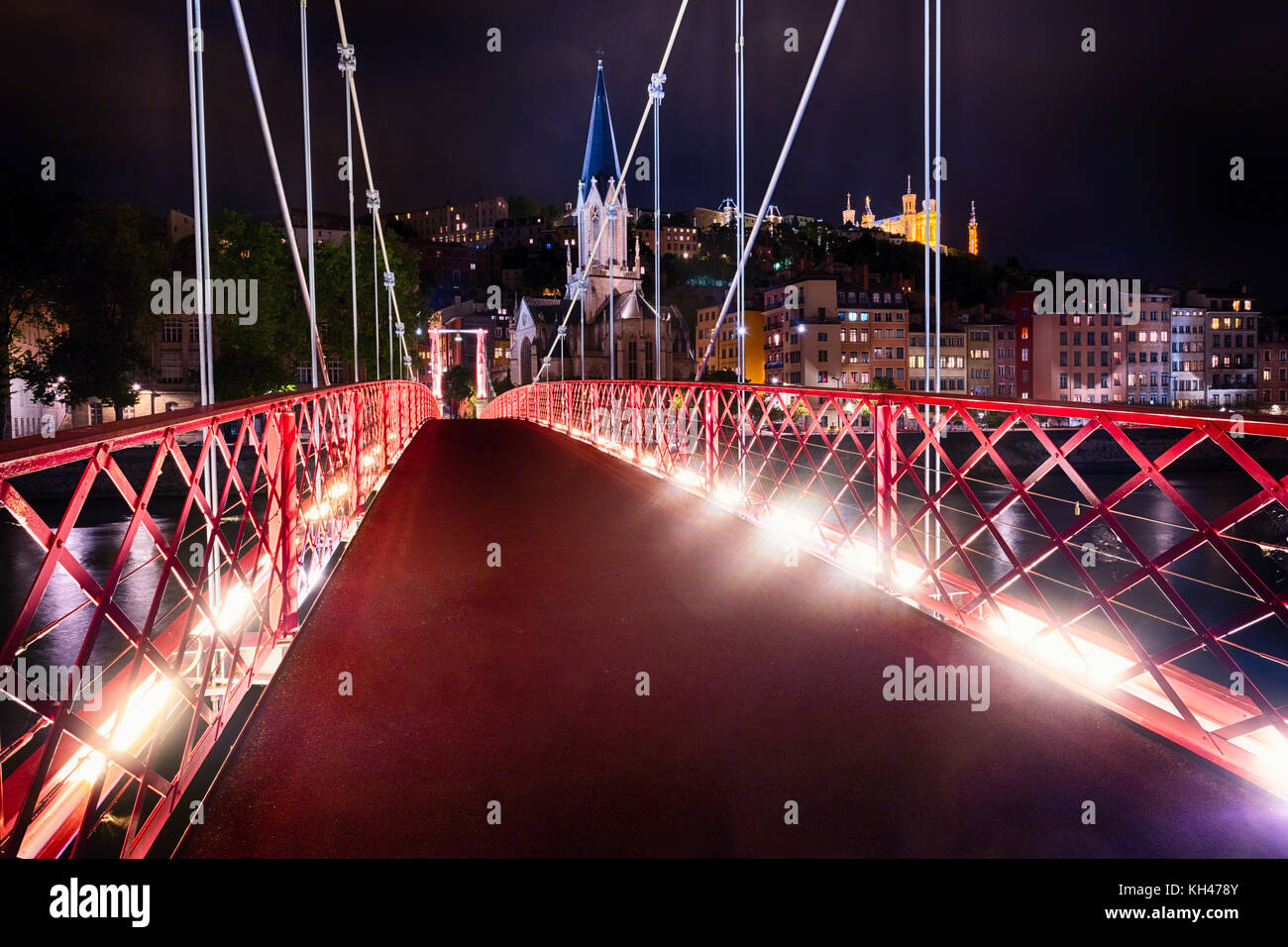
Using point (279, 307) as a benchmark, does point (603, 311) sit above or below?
above

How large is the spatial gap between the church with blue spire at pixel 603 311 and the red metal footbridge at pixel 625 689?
2327 inches

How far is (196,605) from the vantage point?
2803mm

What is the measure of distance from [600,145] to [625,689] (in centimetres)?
6779

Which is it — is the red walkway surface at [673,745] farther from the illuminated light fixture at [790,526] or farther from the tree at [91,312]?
the tree at [91,312]

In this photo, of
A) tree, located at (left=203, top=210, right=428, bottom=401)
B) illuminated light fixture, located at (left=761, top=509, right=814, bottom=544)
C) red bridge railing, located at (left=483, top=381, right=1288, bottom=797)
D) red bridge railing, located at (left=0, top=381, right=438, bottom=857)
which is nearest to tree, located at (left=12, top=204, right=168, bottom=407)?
tree, located at (left=203, top=210, right=428, bottom=401)

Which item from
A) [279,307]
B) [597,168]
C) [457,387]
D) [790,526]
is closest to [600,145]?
[597,168]

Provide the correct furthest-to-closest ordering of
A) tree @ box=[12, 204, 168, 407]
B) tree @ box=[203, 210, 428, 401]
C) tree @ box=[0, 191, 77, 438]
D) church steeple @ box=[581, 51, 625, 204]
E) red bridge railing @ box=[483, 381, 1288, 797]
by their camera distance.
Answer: church steeple @ box=[581, 51, 625, 204], tree @ box=[203, 210, 428, 401], tree @ box=[12, 204, 168, 407], tree @ box=[0, 191, 77, 438], red bridge railing @ box=[483, 381, 1288, 797]

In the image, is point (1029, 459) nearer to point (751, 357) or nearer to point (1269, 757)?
point (751, 357)

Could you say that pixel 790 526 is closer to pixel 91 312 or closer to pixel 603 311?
pixel 91 312

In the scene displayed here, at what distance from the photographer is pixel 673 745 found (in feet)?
9.66

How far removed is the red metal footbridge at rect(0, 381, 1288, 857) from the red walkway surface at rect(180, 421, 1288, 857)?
0.04 ft

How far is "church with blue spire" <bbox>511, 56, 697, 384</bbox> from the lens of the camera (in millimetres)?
65938

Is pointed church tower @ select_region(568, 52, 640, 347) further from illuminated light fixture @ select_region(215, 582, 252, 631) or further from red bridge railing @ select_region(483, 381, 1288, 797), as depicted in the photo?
illuminated light fixture @ select_region(215, 582, 252, 631)
